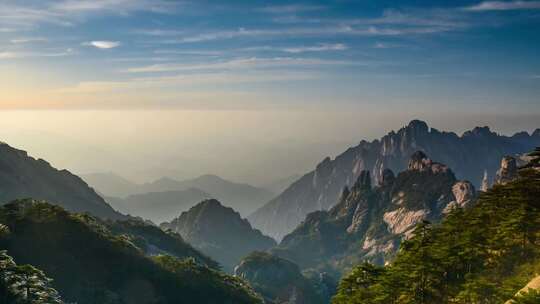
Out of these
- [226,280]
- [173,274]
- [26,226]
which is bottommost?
[226,280]

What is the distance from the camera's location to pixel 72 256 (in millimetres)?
123812

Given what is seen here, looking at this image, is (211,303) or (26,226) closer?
(26,226)

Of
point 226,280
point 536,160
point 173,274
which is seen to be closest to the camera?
point 536,160

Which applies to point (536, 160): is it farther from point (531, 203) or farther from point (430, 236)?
point (430, 236)

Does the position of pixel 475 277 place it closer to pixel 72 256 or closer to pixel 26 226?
pixel 72 256

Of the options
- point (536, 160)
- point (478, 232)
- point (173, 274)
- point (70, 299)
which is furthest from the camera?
point (173, 274)

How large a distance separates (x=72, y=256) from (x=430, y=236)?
8948 cm

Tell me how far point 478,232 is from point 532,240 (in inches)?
296

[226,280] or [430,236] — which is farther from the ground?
[430,236]

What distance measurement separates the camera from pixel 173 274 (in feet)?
474

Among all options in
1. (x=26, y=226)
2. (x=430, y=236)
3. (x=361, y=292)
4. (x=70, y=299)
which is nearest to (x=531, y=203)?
(x=430, y=236)

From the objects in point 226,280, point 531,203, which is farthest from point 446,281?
point 226,280

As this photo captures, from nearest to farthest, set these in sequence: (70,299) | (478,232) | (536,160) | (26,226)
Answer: (478,232)
(536,160)
(70,299)
(26,226)

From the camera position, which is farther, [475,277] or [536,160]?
[536,160]
